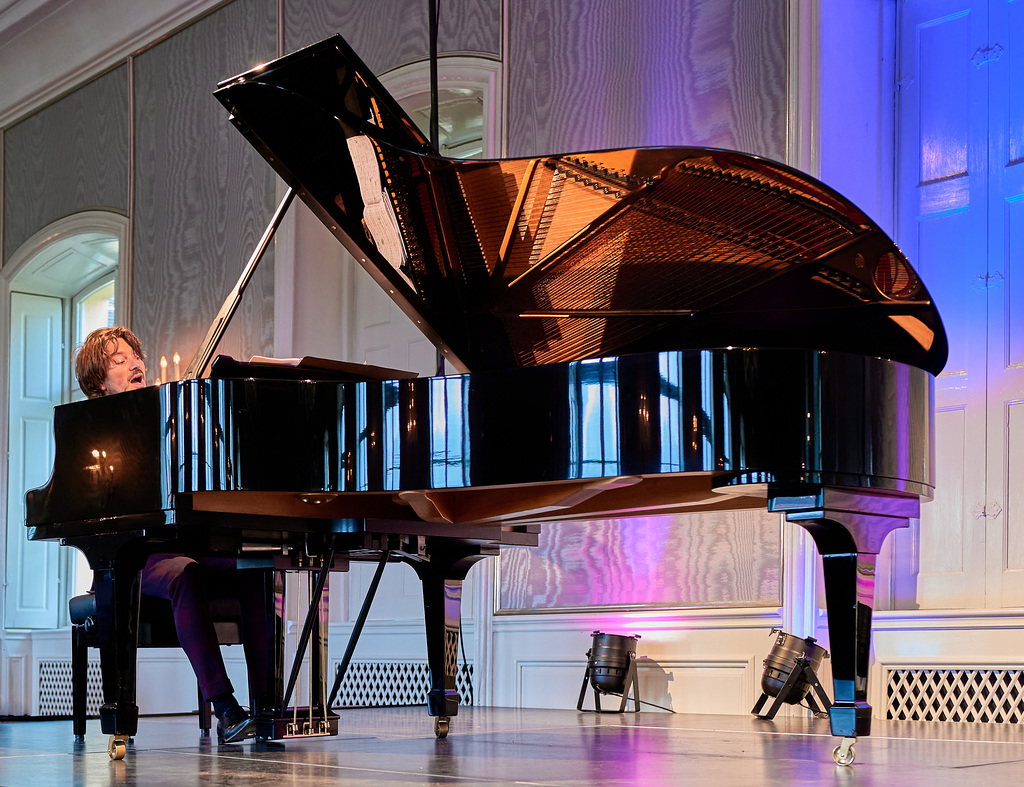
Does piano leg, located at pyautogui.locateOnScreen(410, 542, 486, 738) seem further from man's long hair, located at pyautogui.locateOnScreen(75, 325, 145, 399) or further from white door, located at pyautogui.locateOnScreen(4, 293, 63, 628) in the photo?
white door, located at pyautogui.locateOnScreen(4, 293, 63, 628)

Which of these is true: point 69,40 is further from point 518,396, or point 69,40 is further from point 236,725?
point 518,396

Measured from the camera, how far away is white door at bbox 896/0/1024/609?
4.04 m

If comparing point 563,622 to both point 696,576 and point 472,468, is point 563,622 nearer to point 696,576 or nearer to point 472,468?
point 696,576

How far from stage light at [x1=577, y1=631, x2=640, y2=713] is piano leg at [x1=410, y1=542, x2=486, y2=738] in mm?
1205

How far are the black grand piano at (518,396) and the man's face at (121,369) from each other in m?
0.46

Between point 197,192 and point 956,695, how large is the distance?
16.0 feet

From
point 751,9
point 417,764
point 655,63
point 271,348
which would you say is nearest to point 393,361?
point 271,348

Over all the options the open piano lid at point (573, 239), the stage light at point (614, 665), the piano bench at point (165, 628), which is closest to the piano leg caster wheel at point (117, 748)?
the piano bench at point (165, 628)

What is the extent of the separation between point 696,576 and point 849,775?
226 centimetres

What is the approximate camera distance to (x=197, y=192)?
6.97 m

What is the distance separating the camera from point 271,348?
6340 mm

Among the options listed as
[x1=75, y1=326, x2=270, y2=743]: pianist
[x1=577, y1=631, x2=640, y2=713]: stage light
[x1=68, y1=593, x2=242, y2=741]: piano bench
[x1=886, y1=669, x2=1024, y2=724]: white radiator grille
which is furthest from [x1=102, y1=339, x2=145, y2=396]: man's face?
[x1=886, y1=669, x2=1024, y2=724]: white radiator grille

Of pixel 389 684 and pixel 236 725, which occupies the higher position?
pixel 236 725

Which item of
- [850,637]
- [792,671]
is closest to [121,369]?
[850,637]
